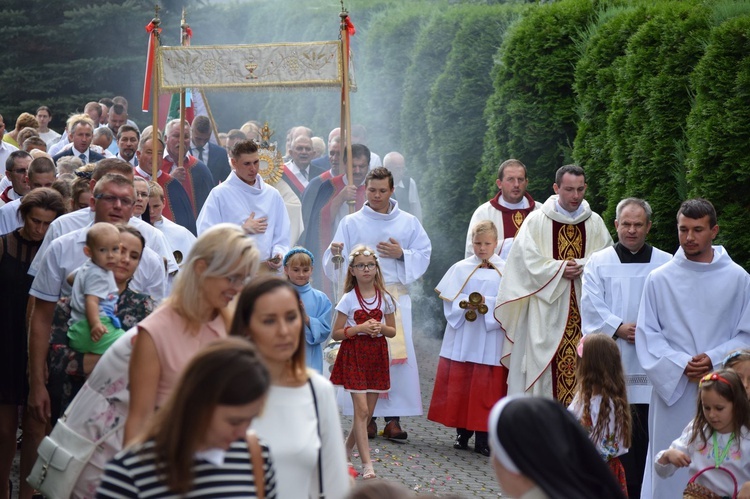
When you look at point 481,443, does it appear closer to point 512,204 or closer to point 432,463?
point 432,463

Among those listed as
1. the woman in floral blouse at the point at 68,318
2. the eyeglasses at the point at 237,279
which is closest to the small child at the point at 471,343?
the woman in floral blouse at the point at 68,318

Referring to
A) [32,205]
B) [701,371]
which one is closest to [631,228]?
[701,371]

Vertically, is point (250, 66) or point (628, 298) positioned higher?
point (250, 66)

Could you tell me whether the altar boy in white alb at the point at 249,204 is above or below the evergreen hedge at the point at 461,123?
below

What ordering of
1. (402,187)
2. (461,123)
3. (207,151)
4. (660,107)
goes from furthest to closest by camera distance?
(461,123)
(402,187)
(207,151)
(660,107)

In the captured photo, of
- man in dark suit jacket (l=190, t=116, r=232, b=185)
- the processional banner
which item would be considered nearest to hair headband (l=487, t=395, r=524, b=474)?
the processional banner

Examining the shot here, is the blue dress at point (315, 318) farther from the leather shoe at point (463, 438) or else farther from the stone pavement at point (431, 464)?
the leather shoe at point (463, 438)

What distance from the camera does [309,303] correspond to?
377 inches

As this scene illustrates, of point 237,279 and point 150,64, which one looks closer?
point 237,279

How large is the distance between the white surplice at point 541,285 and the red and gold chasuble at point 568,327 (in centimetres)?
3

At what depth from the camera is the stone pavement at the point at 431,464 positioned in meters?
9.16

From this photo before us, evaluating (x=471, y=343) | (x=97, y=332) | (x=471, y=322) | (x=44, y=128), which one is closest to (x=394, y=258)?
(x=471, y=322)

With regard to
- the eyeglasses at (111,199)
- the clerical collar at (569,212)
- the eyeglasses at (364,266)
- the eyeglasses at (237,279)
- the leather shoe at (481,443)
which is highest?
the clerical collar at (569,212)

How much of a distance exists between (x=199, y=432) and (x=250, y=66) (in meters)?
10.2
